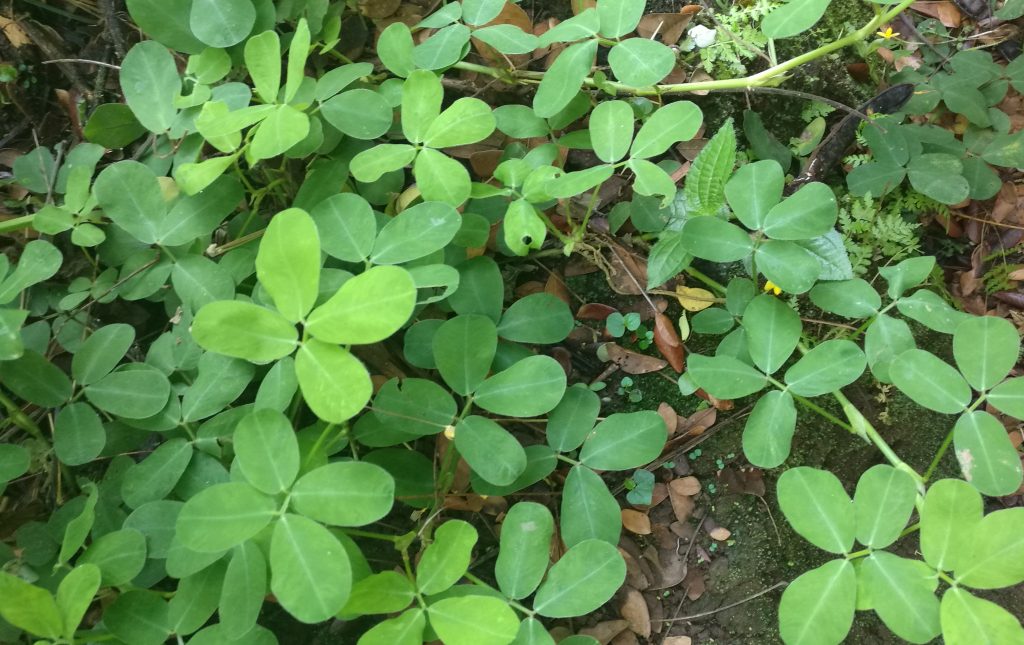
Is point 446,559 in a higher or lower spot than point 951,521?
lower

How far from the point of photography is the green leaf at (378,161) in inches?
69.5

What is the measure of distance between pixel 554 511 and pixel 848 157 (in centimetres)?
153

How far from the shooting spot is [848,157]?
2.26 m

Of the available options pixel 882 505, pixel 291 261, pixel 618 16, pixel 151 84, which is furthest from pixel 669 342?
pixel 151 84

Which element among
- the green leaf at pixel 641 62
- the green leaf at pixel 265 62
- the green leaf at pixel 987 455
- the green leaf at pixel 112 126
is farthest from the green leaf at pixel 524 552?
the green leaf at pixel 112 126

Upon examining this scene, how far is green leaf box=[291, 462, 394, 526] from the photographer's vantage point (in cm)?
139

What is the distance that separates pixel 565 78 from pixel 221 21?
0.97m

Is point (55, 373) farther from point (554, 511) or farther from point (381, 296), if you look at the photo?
point (554, 511)

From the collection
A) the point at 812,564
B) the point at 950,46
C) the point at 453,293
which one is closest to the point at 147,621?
the point at 453,293

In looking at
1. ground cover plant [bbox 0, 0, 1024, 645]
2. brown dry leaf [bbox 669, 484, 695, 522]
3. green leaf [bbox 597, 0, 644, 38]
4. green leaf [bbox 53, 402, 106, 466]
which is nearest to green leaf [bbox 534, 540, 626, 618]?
ground cover plant [bbox 0, 0, 1024, 645]

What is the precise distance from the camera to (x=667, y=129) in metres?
1.82

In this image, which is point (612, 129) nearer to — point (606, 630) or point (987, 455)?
point (987, 455)

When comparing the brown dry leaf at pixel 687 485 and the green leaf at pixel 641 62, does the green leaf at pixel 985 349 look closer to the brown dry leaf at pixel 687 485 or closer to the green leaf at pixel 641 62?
the brown dry leaf at pixel 687 485

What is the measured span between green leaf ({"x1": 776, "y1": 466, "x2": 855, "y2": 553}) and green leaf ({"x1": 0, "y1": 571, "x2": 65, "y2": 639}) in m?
1.65
